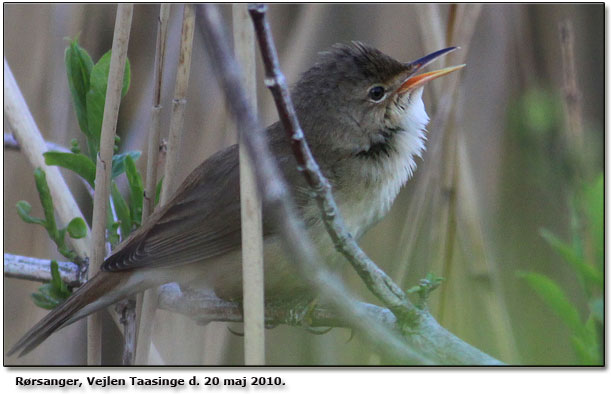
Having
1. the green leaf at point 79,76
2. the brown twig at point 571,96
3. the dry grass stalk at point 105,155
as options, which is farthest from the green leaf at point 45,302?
the brown twig at point 571,96

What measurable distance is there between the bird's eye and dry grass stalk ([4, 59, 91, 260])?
33.5 inches

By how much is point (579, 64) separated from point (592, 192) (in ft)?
1.53

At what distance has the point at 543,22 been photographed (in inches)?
73.5

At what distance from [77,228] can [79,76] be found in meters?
0.40

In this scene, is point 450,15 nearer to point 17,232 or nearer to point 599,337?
point 599,337

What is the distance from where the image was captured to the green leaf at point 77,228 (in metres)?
1.72

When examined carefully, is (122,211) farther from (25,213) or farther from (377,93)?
(377,93)

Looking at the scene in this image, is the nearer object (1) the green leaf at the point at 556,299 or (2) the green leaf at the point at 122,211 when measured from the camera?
(1) the green leaf at the point at 556,299

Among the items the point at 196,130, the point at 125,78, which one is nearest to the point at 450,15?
the point at 196,130

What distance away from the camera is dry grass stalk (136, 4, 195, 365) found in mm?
1638

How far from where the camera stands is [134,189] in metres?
1.76

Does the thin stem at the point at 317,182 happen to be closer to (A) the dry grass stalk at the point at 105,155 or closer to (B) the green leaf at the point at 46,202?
(A) the dry grass stalk at the point at 105,155

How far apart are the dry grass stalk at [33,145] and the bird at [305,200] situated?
179mm

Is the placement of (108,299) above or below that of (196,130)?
below
